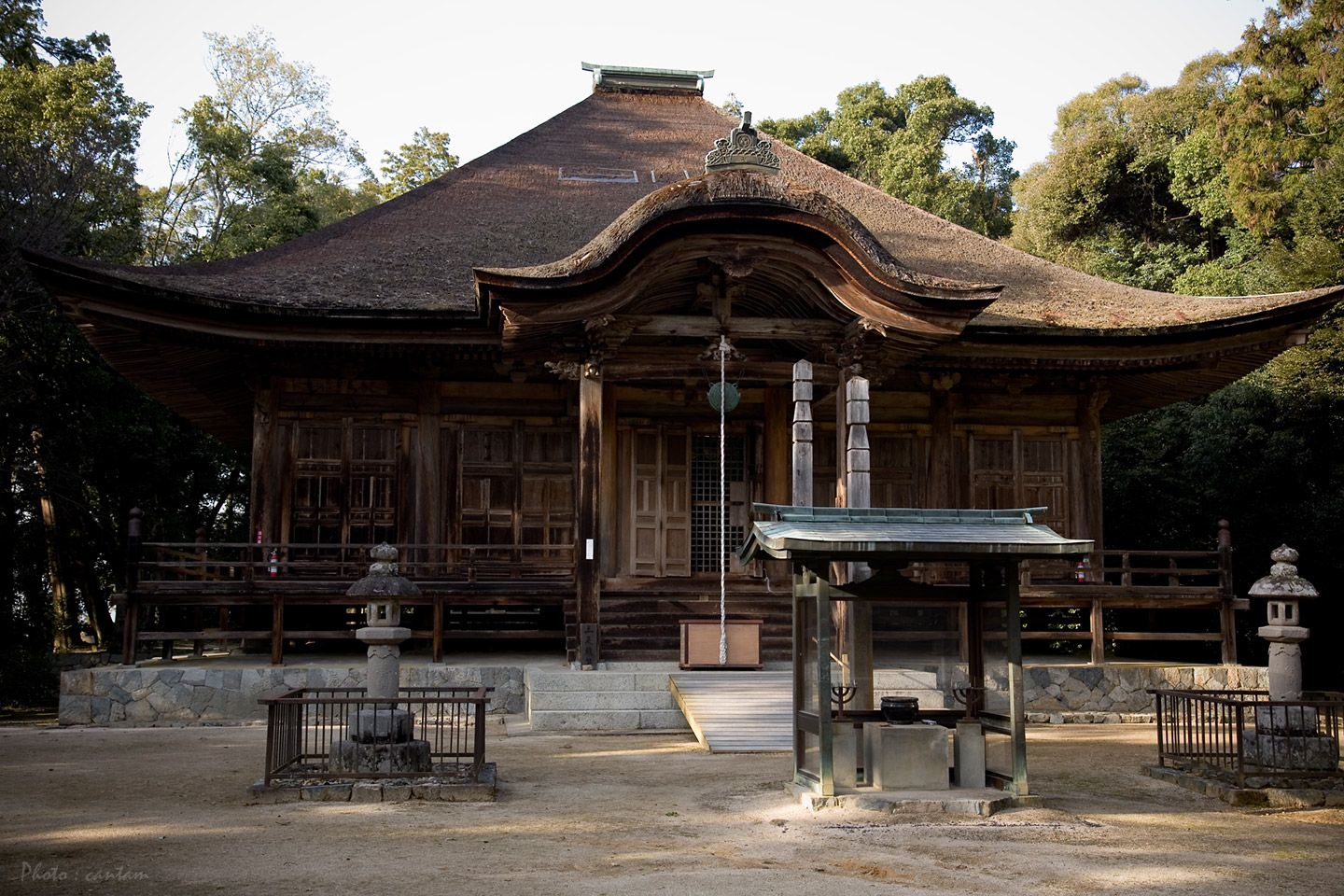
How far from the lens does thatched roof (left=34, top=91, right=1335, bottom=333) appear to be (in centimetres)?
1587

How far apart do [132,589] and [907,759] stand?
1027 cm

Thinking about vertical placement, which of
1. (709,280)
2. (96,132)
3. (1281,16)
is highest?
(1281,16)

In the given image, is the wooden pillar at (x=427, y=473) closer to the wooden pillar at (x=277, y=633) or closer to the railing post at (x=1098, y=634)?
the wooden pillar at (x=277, y=633)

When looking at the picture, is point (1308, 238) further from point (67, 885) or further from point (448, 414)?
point (67, 885)

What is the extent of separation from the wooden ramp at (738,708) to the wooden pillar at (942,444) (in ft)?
15.6

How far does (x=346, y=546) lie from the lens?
15297 mm

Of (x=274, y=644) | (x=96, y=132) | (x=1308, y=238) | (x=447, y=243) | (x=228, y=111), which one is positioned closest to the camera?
(x=274, y=644)

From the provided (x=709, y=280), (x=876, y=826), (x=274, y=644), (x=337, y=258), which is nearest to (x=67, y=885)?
(x=876, y=826)

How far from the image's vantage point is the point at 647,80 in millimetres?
26188

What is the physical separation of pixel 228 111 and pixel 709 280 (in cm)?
3032

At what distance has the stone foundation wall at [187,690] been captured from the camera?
14078mm

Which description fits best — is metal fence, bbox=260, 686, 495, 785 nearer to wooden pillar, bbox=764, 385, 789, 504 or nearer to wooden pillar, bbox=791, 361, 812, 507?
wooden pillar, bbox=791, 361, 812, 507

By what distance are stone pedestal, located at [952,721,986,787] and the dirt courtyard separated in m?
0.49

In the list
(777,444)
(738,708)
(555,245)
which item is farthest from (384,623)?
(555,245)
